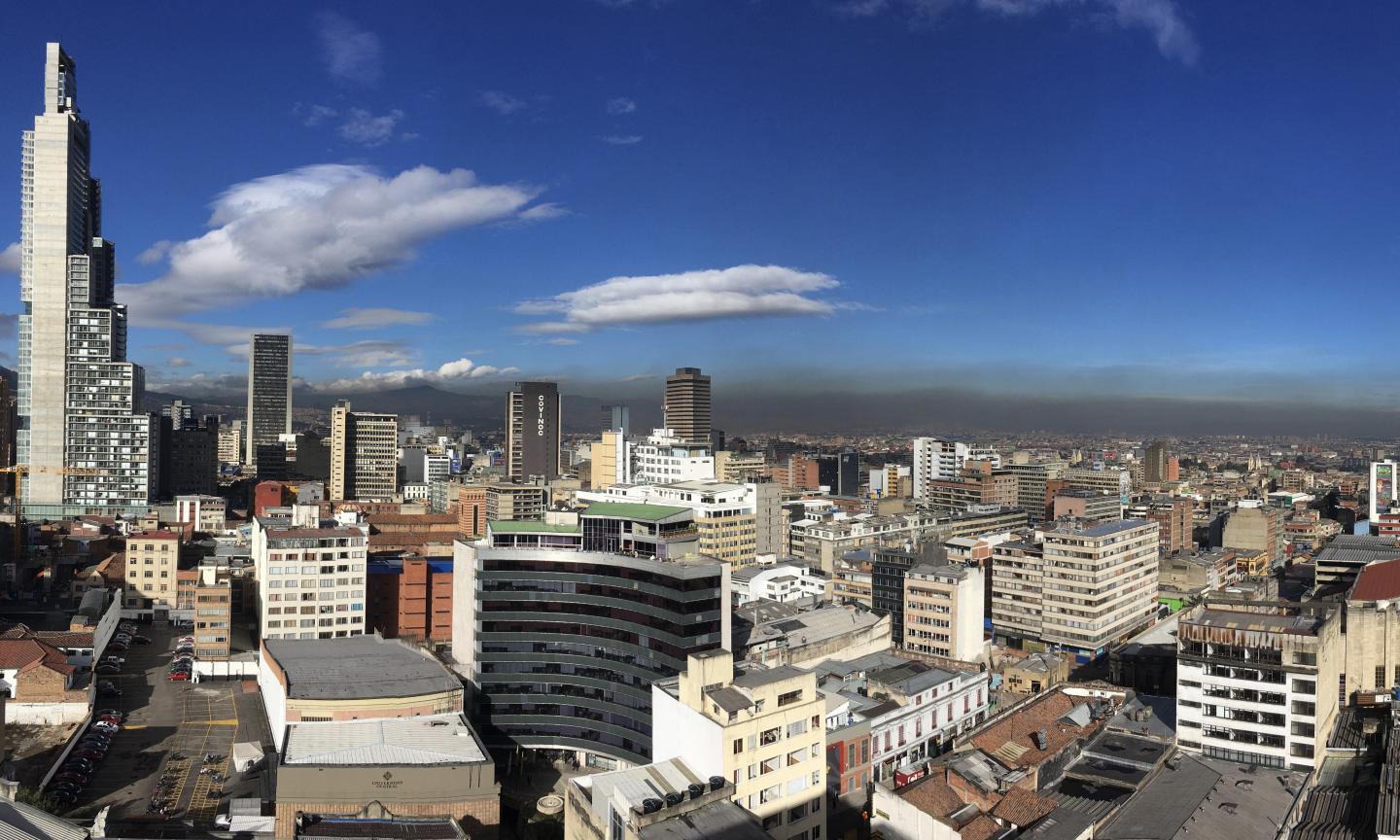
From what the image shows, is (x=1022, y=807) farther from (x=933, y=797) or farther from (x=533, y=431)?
(x=533, y=431)

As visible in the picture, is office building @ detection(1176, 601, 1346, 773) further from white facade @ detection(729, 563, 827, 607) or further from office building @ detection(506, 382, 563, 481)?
office building @ detection(506, 382, 563, 481)

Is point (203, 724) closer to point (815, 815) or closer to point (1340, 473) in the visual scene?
point (815, 815)

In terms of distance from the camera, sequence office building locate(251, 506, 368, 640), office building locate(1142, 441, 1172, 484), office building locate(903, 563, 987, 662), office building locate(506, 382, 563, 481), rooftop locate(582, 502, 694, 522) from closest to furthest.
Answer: rooftop locate(582, 502, 694, 522), office building locate(251, 506, 368, 640), office building locate(903, 563, 987, 662), office building locate(506, 382, 563, 481), office building locate(1142, 441, 1172, 484)

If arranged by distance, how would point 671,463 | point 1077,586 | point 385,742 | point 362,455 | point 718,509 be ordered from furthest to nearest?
1. point 362,455
2. point 671,463
3. point 718,509
4. point 1077,586
5. point 385,742

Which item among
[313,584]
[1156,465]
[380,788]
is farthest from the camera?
[1156,465]

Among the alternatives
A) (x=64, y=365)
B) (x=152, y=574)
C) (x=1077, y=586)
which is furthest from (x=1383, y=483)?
(x=64, y=365)

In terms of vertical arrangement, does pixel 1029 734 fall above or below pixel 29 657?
below

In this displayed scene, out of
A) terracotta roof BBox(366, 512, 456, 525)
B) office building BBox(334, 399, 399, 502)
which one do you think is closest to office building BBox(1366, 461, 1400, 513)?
terracotta roof BBox(366, 512, 456, 525)
